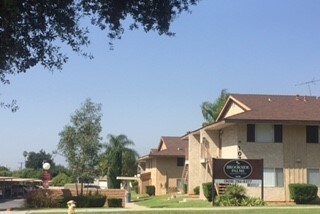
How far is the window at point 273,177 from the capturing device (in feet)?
126

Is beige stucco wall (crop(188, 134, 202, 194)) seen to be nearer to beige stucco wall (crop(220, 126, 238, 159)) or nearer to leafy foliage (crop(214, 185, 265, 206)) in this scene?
beige stucco wall (crop(220, 126, 238, 159))

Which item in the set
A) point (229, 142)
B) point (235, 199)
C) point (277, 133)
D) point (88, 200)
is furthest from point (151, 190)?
point (235, 199)

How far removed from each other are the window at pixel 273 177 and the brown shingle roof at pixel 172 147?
2613 centimetres

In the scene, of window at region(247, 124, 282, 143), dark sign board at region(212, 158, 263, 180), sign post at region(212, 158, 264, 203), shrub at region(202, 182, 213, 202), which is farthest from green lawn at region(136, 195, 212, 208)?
window at region(247, 124, 282, 143)

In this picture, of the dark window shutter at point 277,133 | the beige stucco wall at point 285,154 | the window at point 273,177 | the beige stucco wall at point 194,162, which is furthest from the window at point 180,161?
the dark window shutter at point 277,133

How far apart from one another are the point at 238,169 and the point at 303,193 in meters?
5.50

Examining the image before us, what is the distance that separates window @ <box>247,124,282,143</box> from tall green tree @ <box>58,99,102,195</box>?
1130 cm

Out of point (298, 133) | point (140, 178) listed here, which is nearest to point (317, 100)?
point (298, 133)

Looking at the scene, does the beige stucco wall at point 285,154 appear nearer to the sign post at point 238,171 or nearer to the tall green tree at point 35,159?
the sign post at point 238,171

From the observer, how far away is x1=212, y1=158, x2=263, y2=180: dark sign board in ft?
113

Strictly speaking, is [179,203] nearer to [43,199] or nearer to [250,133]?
[250,133]

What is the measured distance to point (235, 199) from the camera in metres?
34.7

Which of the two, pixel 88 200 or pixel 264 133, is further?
pixel 264 133

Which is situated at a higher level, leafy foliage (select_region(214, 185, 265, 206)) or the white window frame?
the white window frame
